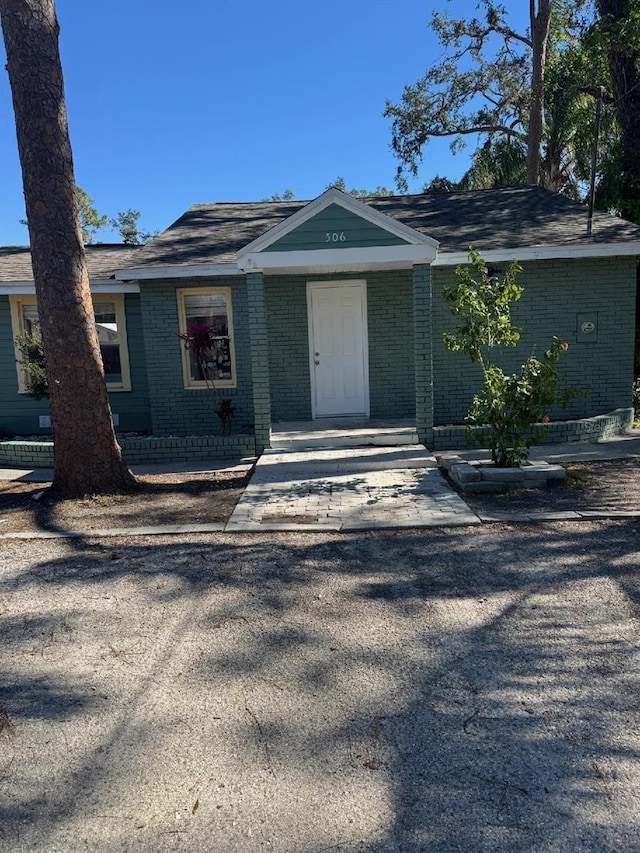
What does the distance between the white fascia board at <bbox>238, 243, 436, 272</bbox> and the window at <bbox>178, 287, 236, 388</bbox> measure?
2.35 meters

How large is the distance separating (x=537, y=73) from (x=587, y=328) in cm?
1092

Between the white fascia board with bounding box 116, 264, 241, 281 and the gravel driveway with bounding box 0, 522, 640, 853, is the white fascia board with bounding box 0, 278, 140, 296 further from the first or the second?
the gravel driveway with bounding box 0, 522, 640, 853

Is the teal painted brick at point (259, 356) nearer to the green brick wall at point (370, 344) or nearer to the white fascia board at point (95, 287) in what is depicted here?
the green brick wall at point (370, 344)

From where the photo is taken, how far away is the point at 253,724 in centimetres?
284

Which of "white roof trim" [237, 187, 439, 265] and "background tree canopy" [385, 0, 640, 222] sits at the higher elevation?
"background tree canopy" [385, 0, 640, 222]

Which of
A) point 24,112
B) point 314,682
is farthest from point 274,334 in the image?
point 314,682

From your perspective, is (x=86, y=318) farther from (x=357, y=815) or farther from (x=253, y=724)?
(x=357, y=815)

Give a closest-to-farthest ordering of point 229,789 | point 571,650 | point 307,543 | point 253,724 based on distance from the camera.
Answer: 1. point 229,789
2. point 253,724
3. point 571,650
4. point 307,543

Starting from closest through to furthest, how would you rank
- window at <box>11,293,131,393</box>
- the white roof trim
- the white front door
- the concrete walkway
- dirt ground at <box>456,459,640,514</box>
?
the concrete walkway < dirt ground at <box>456,459,640,514</box> < the white roof trim < the white front door < window at <box>11,293,131,393</box>

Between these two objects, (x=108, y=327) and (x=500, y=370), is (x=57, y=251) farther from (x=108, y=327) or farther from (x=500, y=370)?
(x=500, y=370)

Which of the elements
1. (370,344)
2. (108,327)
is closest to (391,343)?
(370,344)

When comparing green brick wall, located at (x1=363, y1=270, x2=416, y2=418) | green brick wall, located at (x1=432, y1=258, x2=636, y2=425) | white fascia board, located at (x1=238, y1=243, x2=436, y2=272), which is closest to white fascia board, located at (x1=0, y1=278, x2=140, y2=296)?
white fascia board, located at (x1=238, y1=243, x2=436, y2=272)

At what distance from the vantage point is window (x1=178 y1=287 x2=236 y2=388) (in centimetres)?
1046

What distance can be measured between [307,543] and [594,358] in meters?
7.15
